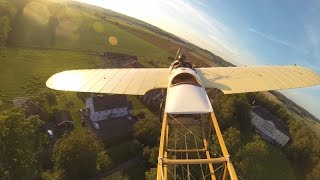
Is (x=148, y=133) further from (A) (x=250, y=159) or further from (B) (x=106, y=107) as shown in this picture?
(A) (x=250, y=159)

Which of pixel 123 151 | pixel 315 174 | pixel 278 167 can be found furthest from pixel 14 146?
pixel 315 174

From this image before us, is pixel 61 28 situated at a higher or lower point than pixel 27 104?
higher

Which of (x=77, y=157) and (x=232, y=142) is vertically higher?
(x=232, y=142)

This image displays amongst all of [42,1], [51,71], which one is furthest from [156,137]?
[42,1]

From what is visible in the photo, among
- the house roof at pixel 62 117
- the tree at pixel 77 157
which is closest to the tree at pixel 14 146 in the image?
the tree at pixel 77 157

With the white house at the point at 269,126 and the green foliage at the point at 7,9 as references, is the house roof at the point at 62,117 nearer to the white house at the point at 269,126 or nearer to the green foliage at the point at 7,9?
the white house at the point at 269,126

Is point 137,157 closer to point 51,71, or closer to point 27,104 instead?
point 27,104
